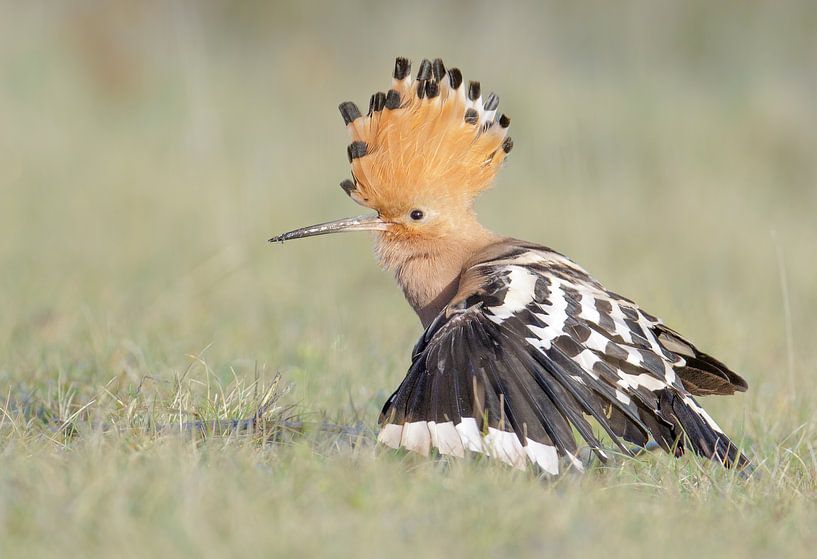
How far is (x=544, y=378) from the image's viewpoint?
248 centimetres

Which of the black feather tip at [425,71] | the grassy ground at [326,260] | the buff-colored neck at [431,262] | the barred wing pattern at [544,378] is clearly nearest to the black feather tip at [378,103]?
the black feather tip at [425,71]

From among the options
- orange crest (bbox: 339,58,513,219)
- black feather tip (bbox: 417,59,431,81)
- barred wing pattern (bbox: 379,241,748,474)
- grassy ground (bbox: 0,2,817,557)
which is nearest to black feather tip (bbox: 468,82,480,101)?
orange crest (bbox: 339,58,513,219)

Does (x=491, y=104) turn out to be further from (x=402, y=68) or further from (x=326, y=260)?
(x=326, y=260)

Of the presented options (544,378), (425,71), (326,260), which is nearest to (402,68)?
(425,71)

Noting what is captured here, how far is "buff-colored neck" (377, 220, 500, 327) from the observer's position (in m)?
3.18

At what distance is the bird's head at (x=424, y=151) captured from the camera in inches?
125

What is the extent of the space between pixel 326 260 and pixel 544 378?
10.0 ft

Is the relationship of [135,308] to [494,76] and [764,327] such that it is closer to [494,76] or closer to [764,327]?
[764,327]

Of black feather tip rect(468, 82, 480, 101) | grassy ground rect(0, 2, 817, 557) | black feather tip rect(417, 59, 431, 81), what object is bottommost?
grassy ground rect(0, 2, 817, 557)

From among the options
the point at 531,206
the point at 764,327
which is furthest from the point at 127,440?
the point at 531,206

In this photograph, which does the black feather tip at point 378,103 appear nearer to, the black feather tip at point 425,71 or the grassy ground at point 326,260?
the black feather tip at point 425,71

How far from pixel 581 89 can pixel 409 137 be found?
17.1 feet

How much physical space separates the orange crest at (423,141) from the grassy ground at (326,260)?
581 mm

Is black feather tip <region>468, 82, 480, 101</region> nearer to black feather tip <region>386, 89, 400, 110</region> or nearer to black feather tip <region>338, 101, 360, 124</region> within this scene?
black feather tip <region>386, 89, 400, 110</region>
